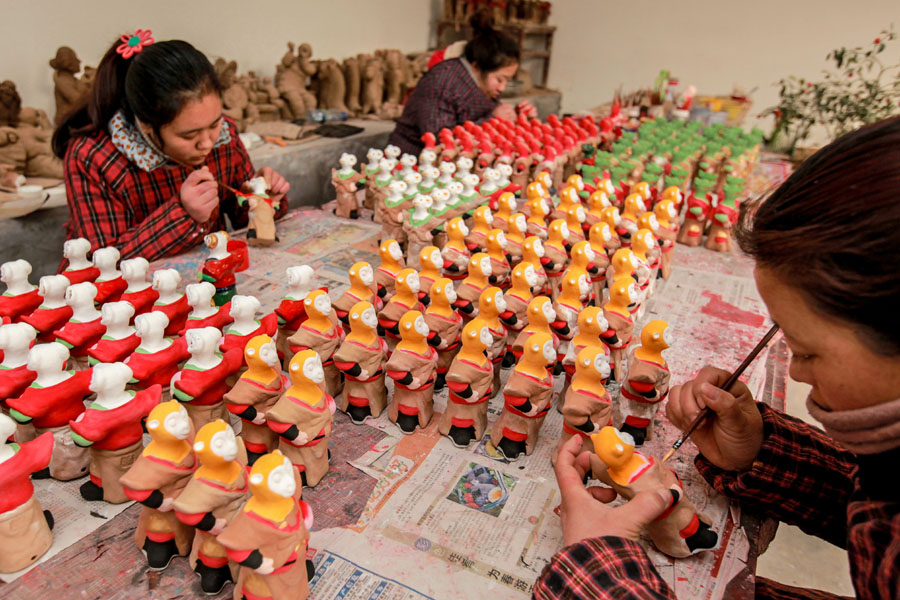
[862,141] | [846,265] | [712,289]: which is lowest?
[712,289]

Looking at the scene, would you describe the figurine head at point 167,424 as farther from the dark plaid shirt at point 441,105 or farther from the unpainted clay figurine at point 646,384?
the dark plaid shirt at point 441,105

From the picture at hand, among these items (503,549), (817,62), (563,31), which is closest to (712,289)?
(503,549)

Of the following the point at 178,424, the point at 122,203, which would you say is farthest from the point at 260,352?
the point at 122,203

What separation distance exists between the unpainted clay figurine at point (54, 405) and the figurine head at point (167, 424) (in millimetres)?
329

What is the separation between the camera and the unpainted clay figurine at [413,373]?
1362 millimetres

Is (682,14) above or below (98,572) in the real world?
above

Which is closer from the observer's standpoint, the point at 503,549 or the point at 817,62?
the point at 503,549

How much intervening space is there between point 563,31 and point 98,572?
782cm

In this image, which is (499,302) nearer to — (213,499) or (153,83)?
(213,499)

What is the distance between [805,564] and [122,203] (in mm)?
2744

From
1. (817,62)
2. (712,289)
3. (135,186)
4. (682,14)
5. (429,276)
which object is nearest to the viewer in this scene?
(429,276)

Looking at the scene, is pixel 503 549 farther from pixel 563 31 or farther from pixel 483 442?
pixel 563 31

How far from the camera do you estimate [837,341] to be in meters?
0.73

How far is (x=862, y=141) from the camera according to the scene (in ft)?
2.24
